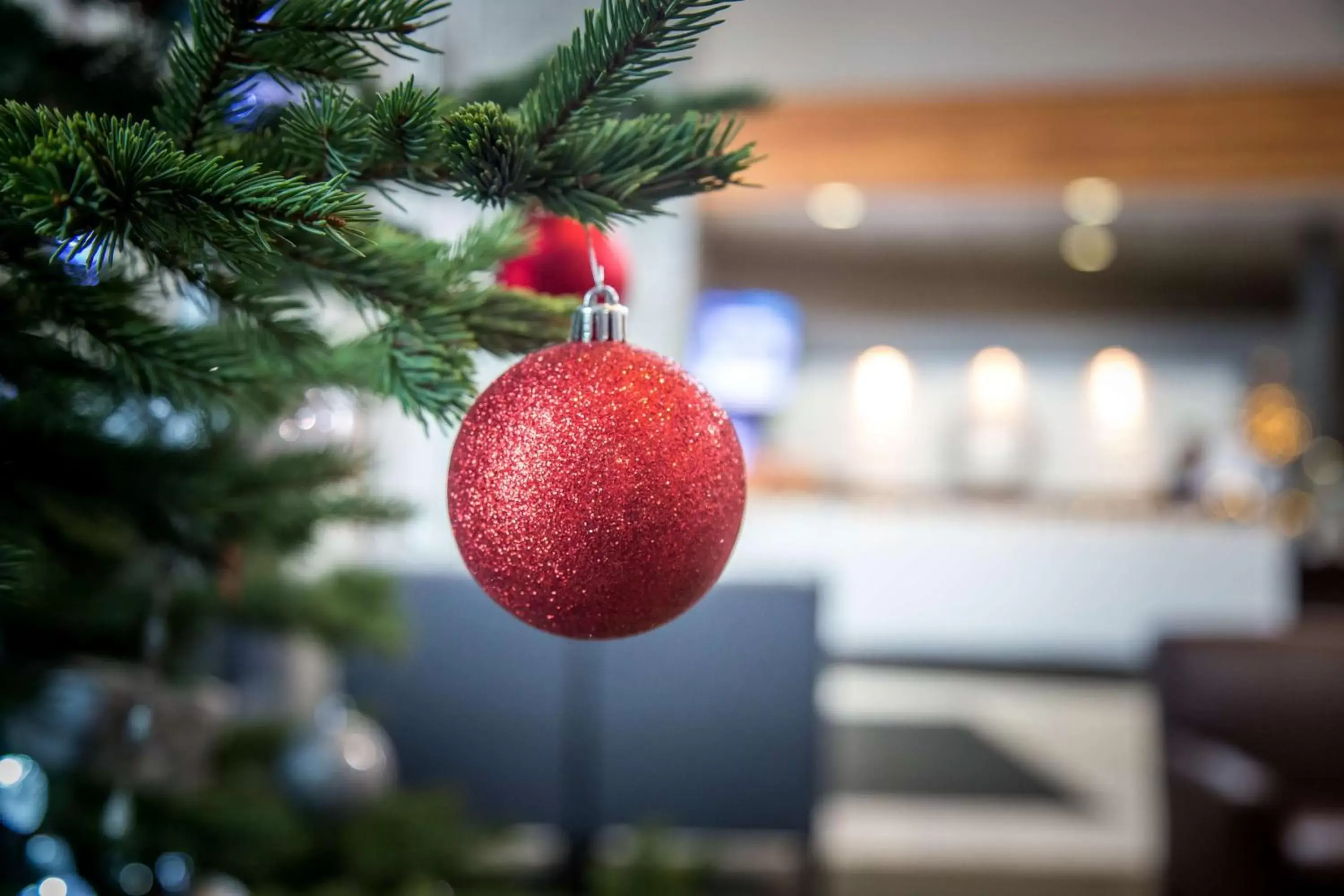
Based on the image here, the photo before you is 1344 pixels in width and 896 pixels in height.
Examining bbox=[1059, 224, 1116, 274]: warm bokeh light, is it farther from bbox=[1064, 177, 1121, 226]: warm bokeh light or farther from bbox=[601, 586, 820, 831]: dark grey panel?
bbox=[601, 586, 820, 831]: dark grey panel

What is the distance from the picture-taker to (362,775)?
3.01ft

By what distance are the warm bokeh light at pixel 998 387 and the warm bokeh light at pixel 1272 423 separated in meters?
1.34

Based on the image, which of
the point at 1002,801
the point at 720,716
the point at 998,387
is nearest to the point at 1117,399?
the point at 998,387

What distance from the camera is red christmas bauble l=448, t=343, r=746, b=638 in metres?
0.28

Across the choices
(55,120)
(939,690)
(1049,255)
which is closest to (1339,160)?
(1049,255)

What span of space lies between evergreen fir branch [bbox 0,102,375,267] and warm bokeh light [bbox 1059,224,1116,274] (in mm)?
5980

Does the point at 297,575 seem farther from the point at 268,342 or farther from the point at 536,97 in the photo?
the point at 536,97

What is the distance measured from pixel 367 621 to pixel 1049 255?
6.11 m

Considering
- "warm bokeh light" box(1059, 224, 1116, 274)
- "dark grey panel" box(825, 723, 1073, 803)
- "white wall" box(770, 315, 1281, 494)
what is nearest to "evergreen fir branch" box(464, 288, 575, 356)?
"dark grey panel" box(825, 723, 1073, 803)

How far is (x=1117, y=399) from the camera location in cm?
685

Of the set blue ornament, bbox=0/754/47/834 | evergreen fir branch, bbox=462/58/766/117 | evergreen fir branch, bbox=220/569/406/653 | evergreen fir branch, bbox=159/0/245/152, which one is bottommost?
blue ornament, bbox=0/754/47/834

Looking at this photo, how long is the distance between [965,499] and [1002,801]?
367cm

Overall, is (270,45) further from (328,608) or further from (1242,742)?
(1242,742)

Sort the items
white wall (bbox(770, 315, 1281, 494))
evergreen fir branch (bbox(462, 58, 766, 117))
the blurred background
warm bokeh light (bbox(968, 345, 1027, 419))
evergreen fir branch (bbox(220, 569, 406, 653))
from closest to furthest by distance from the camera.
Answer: evergreen fir branch (bbox(462, 58, 766, 117)) < evergreen fir branch (bbox(220, 569, 406, 653)) < the blurred background < white wall (bbox(770, 315, 1281, 494)) < warm bokeh light (bbox(968, 345, 1027, 419))
